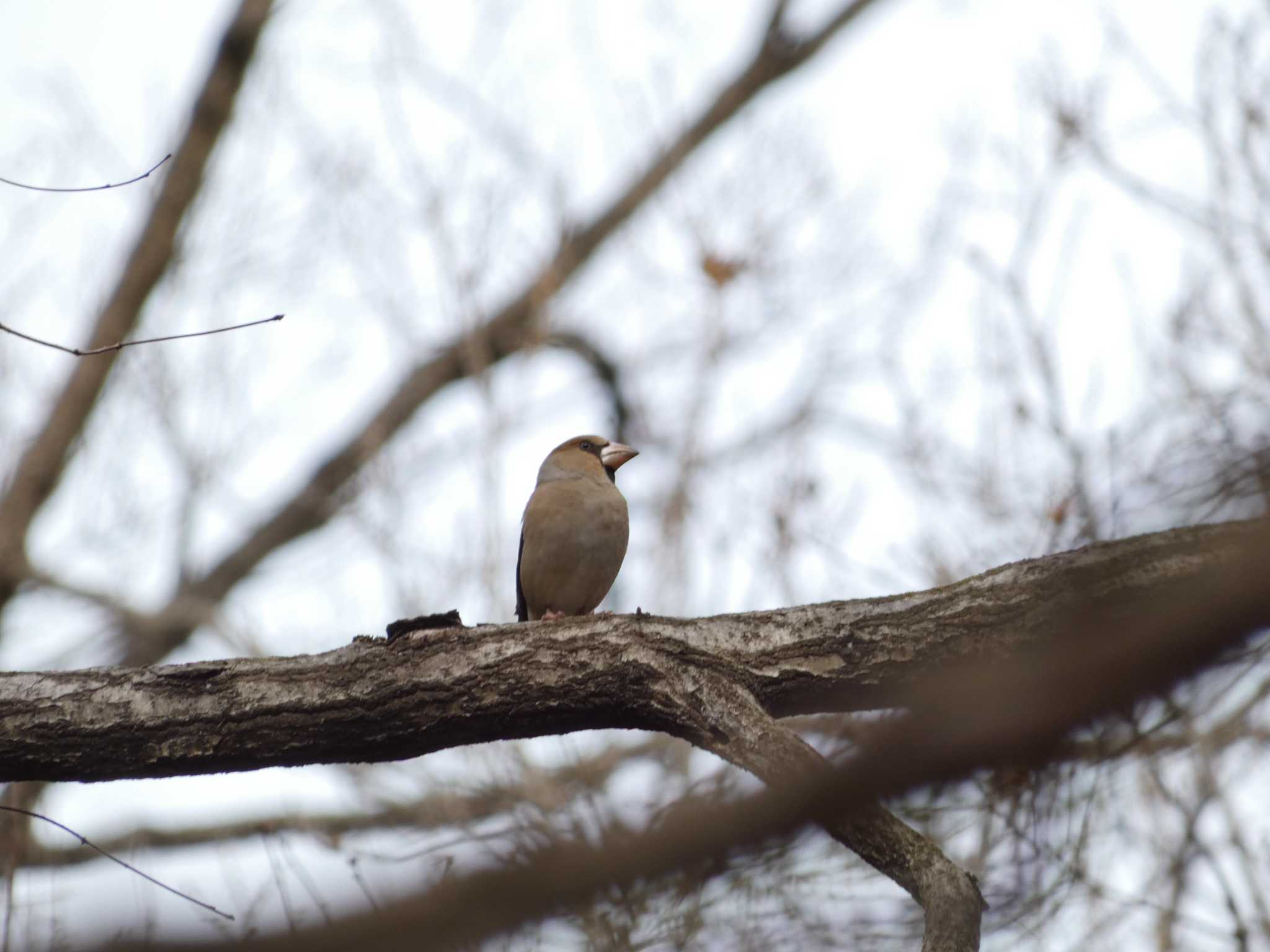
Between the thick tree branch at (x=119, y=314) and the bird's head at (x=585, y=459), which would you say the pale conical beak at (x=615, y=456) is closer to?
the bird's head at (x=585, y=459)

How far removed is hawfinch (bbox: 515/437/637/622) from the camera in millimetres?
6762

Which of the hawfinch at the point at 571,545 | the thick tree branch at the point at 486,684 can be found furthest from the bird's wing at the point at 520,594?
the thick tree branch at the point at 486,684

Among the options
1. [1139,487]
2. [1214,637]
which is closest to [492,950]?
[1214,637]

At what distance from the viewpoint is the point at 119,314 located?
11.0m

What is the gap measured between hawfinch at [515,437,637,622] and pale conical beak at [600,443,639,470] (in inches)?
15.9

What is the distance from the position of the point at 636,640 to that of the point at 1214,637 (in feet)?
9.71

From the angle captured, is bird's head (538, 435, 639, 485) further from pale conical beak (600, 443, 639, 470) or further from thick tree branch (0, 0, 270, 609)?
thick tree branch (0, 0, 270, 609)

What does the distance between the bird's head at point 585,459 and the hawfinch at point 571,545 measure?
0.65 ft

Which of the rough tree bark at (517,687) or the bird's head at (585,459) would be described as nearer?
the rough tree bark at (517,687)

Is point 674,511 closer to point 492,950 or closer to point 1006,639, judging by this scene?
point 1006,639

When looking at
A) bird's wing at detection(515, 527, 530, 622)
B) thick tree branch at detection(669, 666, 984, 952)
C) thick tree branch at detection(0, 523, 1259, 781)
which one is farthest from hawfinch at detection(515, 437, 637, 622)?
thick tree branch at detection(669, 666, 984, 952)

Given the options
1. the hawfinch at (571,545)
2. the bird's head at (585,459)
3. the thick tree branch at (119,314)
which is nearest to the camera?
the hawfinch at (571,545)

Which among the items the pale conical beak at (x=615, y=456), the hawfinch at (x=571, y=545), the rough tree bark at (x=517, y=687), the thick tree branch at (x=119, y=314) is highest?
the thick tree branch at (x=119, y=314)

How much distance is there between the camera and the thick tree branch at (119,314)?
35.4 feet
